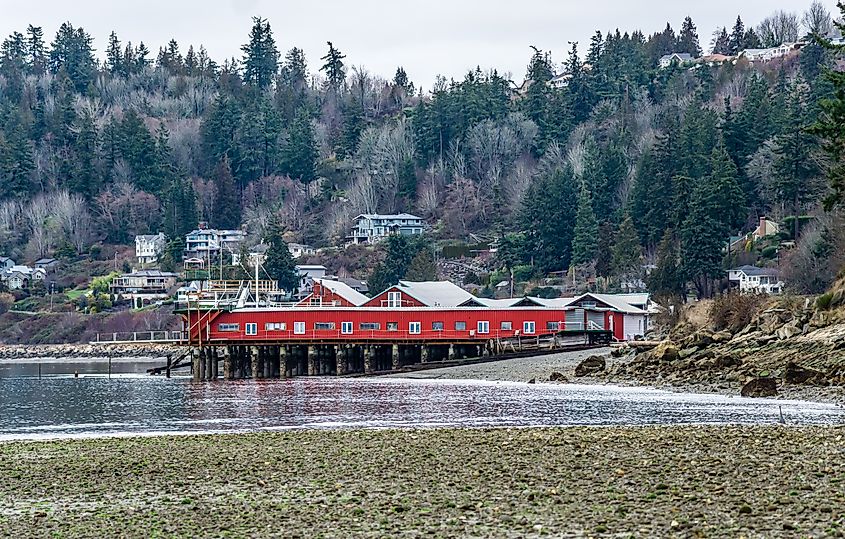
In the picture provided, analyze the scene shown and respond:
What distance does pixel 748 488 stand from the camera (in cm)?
1786

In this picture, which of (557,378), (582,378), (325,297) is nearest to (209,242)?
(325,297)

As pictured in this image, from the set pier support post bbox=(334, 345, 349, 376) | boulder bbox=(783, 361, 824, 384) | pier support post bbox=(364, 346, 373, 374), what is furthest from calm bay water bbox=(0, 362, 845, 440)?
pier support post bbox=(334, 345, 349, 376)

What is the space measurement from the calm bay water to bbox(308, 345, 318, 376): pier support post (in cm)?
655

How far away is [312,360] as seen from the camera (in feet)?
245

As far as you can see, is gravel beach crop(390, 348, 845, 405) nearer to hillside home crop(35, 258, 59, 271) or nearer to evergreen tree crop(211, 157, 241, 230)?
hillside home crop(35, 258, 59, 271)

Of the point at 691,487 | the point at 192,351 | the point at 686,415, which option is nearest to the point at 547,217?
the point at 192,351

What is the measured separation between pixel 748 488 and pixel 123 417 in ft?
104

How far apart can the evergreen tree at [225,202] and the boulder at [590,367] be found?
12136 centimetres

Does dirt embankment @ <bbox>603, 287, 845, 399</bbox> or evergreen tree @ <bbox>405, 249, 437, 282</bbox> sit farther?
evergreen tree @ <bbox>405, 249, 437, 282</bbox>

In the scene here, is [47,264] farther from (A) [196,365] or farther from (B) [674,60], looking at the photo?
(A) [196,365]

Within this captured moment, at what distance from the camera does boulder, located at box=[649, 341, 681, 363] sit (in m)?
53.8

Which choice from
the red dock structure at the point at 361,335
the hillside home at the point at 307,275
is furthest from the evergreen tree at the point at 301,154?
the red dock structure at the point at 361,335

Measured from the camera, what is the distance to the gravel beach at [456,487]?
16.2 metres

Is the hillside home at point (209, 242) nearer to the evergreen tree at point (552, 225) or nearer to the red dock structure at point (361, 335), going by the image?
the evergreen tree at point (552, 225)
